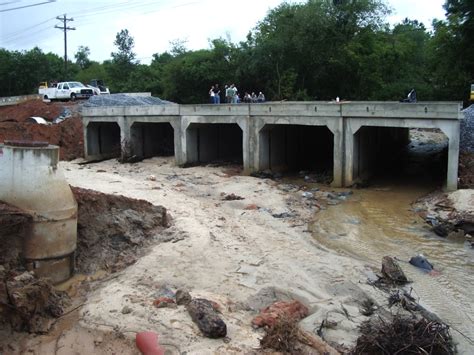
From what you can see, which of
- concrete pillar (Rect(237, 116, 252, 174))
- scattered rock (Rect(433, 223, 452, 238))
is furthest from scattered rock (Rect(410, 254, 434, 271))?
concrete pillar (Rect(237, 116, 252, 174))

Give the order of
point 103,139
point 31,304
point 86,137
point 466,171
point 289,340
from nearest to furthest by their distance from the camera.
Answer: point 289,340, point 31,304, point 466,171, point 86,137, point 103,139

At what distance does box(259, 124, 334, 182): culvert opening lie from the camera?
26.1 metres

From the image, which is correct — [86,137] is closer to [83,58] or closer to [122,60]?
[122,60]

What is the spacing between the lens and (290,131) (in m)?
28.6

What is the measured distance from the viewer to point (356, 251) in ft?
46.9

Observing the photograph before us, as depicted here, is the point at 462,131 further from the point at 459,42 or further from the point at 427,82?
the point at 427,82

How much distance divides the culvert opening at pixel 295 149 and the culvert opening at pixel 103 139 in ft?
41.3

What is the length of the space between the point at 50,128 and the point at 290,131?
16596mm

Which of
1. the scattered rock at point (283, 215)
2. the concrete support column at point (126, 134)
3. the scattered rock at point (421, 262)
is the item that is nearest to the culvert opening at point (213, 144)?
the concrete support column at point (126, 134)

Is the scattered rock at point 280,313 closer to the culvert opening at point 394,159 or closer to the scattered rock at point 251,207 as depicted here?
the scattered rock at point 251,207

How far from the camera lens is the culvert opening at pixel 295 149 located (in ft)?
85.5

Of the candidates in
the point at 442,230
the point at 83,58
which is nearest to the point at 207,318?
the point at 442,230

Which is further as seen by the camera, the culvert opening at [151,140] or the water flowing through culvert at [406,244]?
the culvert opening at [151,140]

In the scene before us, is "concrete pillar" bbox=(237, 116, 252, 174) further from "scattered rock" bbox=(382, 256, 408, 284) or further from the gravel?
the gravel
